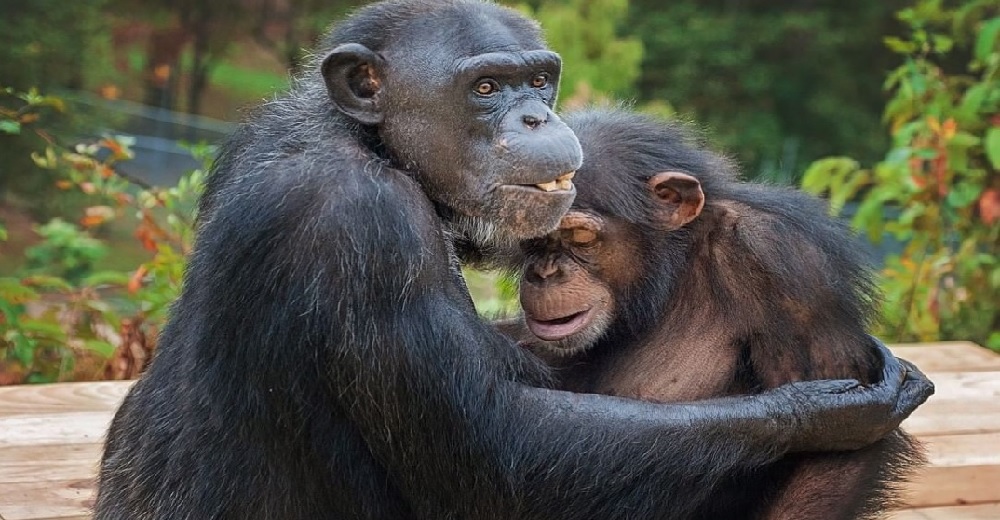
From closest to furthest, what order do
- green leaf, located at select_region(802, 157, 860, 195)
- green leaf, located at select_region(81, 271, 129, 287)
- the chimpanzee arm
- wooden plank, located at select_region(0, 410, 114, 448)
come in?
the chimpanzee arm → wooden plank, located at select_region(0, 410, 114, 448) → green leaf, located at select_region(81, 271, 129, 287) → green leaf, located at select_region(802, 157, 860, 195)

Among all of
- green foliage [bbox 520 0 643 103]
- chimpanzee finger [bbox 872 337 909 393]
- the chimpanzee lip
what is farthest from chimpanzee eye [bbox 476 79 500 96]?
green foliage [bbox 520 0 643 103]

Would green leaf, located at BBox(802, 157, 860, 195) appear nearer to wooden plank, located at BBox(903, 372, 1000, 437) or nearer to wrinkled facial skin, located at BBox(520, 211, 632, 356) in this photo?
wooden plank, located at BBox(903, 372, 1000, 437)

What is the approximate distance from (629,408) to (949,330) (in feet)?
14.2

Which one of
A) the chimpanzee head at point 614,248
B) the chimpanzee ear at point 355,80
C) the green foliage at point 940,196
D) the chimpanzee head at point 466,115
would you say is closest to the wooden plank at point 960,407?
the green foliage at point 940,196

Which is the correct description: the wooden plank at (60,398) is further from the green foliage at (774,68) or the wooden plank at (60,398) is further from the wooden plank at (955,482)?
the green foliage at (774,68)

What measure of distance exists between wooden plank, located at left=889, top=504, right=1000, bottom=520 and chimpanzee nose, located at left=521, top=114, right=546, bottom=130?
1769mm

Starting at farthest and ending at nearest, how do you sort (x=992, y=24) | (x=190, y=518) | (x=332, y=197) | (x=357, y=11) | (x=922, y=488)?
(x=992, y=24)
(x=922, y=488)
(x=357, y=11)
(x=190, y=518)
(x=332, y=197)

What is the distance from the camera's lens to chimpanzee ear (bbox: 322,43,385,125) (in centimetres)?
313

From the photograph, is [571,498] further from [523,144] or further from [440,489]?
[523,144]

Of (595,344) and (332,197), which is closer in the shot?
(332,197)

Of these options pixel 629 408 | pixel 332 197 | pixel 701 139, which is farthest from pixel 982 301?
pixel 332 197

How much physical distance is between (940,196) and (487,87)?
419 centimetres

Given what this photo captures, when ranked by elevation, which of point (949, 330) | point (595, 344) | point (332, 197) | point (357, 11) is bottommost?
point (949, 330)

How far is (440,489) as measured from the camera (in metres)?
2.98
